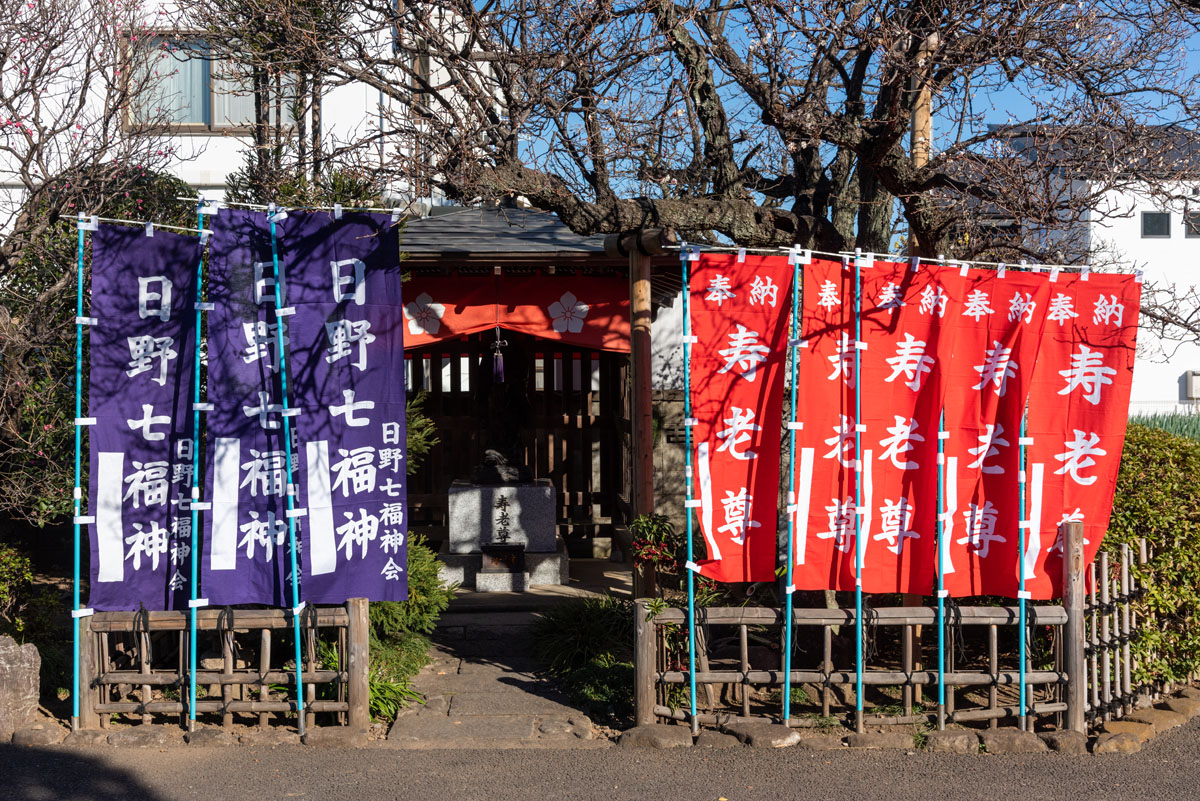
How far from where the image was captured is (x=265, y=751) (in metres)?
6.45

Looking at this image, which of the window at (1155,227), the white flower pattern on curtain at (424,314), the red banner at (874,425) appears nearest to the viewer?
the red banner at (874,425)

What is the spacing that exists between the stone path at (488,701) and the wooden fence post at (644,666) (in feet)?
1.22

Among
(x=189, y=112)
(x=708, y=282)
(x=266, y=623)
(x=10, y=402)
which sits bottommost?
(x=266, y=623)

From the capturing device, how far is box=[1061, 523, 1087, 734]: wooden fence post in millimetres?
6609

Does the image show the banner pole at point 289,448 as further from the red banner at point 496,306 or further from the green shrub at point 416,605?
the red banner at point 496,306

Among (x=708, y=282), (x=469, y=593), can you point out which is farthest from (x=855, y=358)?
(x=469, y=593)

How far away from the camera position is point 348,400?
22.5 feet

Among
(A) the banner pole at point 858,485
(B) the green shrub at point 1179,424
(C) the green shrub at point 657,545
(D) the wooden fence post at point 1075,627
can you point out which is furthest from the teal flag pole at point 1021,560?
(B) the green shrub at point 1179,424

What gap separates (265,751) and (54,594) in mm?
2552

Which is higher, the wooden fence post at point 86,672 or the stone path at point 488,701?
the wooden fence post at point 86,672

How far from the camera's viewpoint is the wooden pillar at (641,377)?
25.5ft

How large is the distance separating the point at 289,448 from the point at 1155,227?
2803 cm

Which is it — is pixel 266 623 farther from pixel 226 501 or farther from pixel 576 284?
pixel 576 284

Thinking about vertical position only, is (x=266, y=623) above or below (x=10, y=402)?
below
